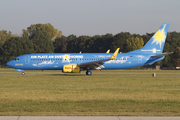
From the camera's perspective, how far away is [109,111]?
1340 cm

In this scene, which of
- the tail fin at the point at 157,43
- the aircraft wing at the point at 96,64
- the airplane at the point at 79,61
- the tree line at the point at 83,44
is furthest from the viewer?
the tree line at the point at 83,44

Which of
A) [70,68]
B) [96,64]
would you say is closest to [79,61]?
[96,64]

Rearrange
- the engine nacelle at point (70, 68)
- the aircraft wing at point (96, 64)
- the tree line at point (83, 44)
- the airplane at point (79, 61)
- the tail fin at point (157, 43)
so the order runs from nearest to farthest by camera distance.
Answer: the engine nacelle at point (70, 68) → the aircraft wing at point (96, 64) → the airplane at point (79, 61) → the tail fin at point (157, 43) → the tree line at point (83, 44)

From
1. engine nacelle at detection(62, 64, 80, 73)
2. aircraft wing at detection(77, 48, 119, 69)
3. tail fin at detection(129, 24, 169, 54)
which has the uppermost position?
tail fin at detection(129, 24, 169, 54)

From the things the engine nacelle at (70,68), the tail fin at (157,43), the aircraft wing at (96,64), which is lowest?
the engine nacelle at (70,68)

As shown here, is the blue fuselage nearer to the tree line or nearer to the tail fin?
the tail fin

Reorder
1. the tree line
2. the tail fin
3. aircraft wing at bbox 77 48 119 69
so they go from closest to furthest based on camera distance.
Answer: aircraft wing at bbox 77 48 119 69 < the tail fin < the tree line

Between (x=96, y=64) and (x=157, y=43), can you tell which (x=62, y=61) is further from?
(x=157, y=43)

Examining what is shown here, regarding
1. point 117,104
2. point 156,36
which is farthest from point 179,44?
point 117,104

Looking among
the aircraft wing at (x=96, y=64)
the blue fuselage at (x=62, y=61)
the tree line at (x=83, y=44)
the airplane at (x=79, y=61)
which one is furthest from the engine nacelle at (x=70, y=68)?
the tree line at (x=83, y=44)

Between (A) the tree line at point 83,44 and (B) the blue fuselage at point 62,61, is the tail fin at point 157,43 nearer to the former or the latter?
(B) the blue fuselage at point 62,61

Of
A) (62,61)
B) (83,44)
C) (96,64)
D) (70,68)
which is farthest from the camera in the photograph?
(83,44)

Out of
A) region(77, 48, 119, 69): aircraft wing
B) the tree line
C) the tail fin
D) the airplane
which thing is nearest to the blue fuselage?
the airplane

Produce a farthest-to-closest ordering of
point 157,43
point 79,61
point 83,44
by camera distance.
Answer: point 83,44 → point 157,43 → point 79,61
